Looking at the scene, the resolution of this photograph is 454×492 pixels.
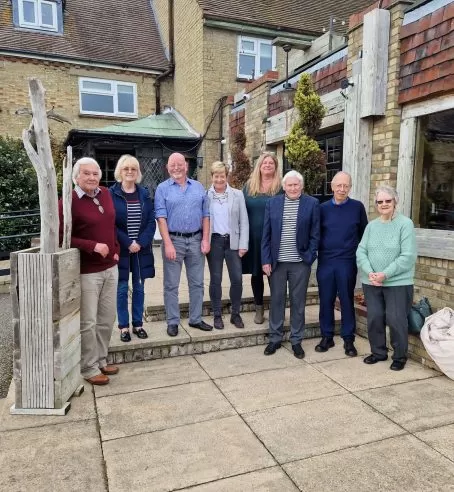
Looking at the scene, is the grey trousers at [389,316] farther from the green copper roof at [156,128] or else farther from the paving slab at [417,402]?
the green copper roof at [156,128]

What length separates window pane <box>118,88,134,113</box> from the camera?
12.8 meters

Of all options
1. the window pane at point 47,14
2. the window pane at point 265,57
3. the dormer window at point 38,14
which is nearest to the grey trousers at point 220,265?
the window pane at point 265,57

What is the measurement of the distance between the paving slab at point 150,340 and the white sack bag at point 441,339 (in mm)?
2156

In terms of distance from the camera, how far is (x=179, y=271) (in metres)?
3.96

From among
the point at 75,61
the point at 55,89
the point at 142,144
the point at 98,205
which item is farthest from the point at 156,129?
the point at 98,205

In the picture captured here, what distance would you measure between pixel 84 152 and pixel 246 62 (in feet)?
16.4

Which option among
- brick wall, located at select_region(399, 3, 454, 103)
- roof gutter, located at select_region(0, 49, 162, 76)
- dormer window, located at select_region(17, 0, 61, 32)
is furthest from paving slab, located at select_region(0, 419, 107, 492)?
dormer window, located at select_region(17, 0, 61, 32)

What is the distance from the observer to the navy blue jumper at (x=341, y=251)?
12.6ft

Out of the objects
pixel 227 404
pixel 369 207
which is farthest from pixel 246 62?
pixel 227 404

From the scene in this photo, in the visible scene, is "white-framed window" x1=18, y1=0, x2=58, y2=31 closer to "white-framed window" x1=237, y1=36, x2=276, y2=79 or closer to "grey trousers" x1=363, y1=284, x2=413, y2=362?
"white-framed window" x1=237, y1=36, x2=276, y2=79

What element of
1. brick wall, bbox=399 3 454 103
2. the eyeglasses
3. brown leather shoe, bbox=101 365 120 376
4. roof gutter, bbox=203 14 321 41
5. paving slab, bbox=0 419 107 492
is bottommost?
paving slab, bbox=0 419 107 492

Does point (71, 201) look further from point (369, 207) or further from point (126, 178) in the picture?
point (369, 207)

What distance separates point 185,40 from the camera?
39.4 feet

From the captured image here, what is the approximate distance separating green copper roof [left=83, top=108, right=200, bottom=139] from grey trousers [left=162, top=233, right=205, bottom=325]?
715 centimetres
